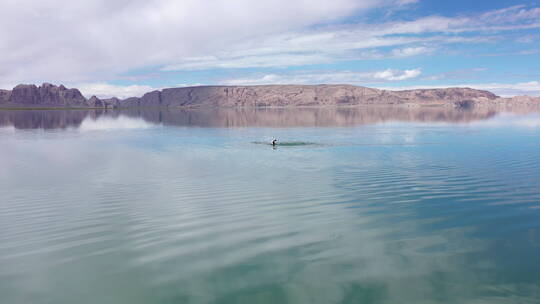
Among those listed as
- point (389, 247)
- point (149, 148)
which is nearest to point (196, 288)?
point (389, 247)

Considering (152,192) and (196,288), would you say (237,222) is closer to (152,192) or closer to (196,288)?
(196,288)

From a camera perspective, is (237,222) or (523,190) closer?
(237,222)

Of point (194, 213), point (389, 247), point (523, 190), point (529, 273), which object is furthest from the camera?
point (523, 190)

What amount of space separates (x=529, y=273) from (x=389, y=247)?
460 cm

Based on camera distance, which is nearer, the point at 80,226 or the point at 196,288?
the point at 196,288

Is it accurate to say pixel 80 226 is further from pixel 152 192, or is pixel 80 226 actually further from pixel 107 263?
pixel 152 192

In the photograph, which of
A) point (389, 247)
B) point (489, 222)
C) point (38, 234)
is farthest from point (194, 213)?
point (489, 222)

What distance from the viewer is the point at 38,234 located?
17109mm

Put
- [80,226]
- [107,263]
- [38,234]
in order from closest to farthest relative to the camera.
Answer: [107,263]
[38,234]
[80,226]

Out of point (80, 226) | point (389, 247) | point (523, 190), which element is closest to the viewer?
point (389, 247)

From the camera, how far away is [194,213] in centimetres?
2023

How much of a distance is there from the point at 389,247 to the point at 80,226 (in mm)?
13940

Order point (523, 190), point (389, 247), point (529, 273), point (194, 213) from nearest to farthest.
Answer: point (529, 273) < point (389, 247) < point (194, 213) < point (523, 190)

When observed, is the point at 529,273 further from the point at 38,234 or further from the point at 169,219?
the point at 38,234
